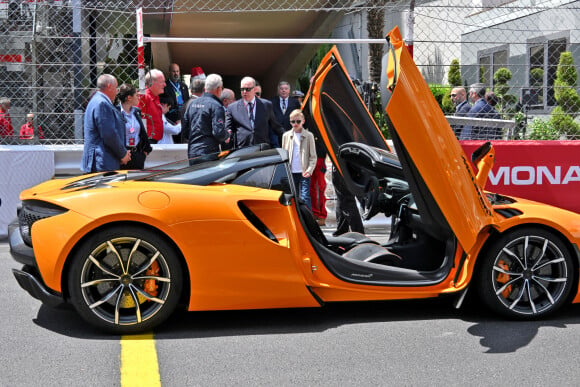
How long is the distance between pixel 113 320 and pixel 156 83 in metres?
4.89

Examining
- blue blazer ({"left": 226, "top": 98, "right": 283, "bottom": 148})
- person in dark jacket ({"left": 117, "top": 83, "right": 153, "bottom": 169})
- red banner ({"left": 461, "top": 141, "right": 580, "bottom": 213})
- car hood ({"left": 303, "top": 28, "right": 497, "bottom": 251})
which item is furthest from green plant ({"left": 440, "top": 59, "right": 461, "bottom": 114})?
car hood ({"left": 303, "top": 28, "right": 497, "bottom": 251})

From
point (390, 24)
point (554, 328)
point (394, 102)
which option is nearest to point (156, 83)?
point (394, 102)

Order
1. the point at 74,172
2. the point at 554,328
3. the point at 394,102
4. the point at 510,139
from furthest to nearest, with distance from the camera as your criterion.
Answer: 1. the point at 510,139
2. the point at 74,172
3. the point at 554,328
4. the point at 394,102

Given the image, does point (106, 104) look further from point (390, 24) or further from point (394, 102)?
point (390, 24)

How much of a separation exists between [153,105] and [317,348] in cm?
528

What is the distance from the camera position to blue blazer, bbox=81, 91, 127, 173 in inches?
273

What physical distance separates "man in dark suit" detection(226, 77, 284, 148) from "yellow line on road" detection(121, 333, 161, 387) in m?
4.51

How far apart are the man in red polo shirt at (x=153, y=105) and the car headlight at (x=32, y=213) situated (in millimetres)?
4081

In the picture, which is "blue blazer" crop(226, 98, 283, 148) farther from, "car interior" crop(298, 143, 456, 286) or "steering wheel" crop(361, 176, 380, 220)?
"steering wheel" crop(361, 176, 380, 220)

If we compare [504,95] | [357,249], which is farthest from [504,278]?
[504,95]

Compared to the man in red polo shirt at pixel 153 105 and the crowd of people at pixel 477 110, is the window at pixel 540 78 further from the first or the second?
the man in red polo shirt at pixel 153 105

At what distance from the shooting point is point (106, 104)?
22.7ft

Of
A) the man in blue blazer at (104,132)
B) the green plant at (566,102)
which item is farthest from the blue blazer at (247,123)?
the green plant at (566,102)

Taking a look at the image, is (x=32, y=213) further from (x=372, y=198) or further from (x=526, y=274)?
(x=526, y=274)
